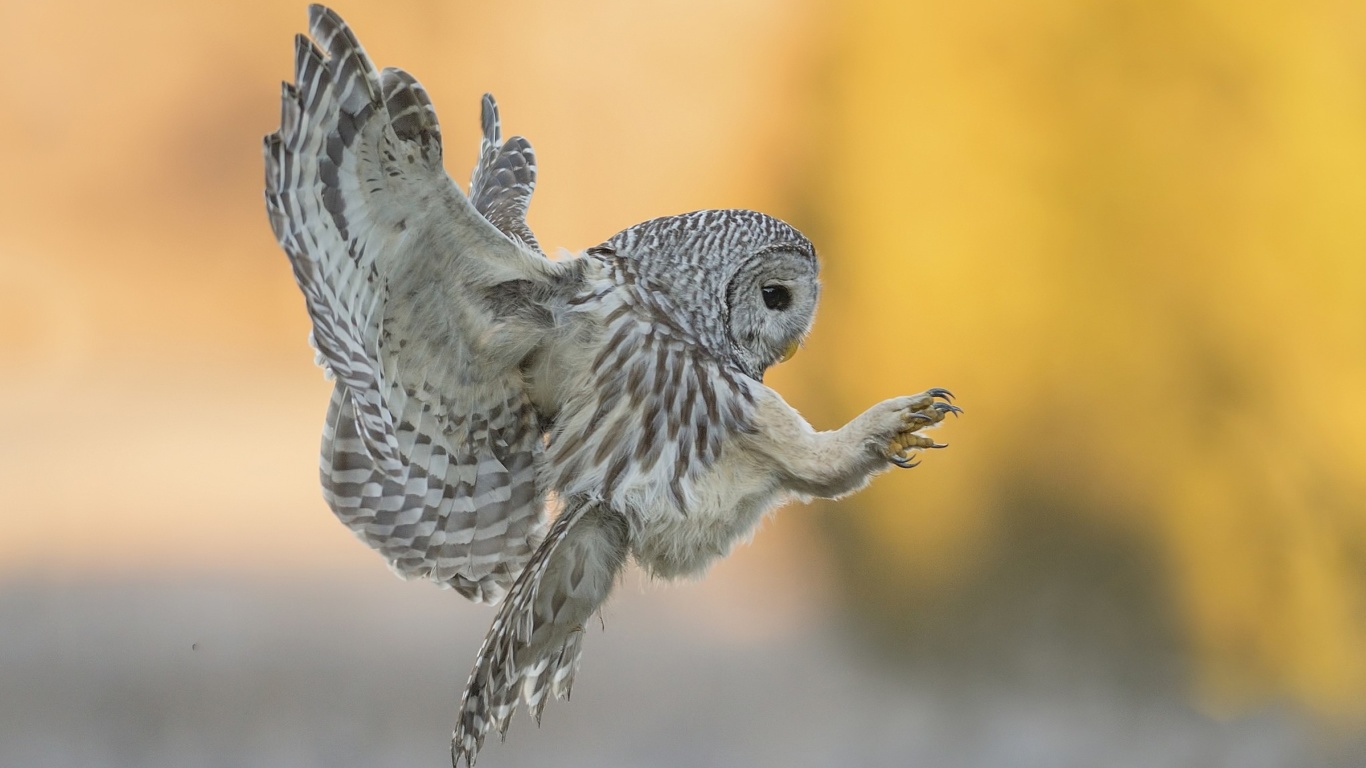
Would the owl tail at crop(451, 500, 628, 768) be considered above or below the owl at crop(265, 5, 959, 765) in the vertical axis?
below

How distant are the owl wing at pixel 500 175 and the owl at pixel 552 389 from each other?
1.42ft

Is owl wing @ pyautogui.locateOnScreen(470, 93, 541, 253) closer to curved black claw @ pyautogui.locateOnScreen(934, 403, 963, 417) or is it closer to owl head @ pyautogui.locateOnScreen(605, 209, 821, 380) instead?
owl head @ pyautogui.locateOnScreen(605, 209, 821, 380)

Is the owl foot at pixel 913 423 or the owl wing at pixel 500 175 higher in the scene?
the owl wing at pixel 500 175

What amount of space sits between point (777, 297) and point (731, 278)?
14 cm

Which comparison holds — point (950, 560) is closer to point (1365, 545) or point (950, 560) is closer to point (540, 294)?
point (1365, 545)

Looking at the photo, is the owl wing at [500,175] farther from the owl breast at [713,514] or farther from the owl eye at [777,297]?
the owl breast at [713,514]

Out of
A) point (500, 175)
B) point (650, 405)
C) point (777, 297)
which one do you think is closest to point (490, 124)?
point (500, 175)

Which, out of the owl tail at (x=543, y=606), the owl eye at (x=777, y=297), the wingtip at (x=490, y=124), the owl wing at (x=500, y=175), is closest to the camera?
the owl tail at (x=543, y=606)

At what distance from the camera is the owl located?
1449 millimetres

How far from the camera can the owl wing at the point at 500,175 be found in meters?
2.12

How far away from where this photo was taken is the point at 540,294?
1625 millimetres

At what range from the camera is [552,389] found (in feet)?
5.58

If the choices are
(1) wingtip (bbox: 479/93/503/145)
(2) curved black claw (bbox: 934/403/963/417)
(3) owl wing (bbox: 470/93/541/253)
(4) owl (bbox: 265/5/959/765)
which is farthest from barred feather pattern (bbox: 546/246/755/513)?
(1) wingtip (bbox: 479/93/503/145)

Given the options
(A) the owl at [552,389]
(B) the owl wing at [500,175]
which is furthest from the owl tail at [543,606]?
(B) the owl wing at [500,175]
